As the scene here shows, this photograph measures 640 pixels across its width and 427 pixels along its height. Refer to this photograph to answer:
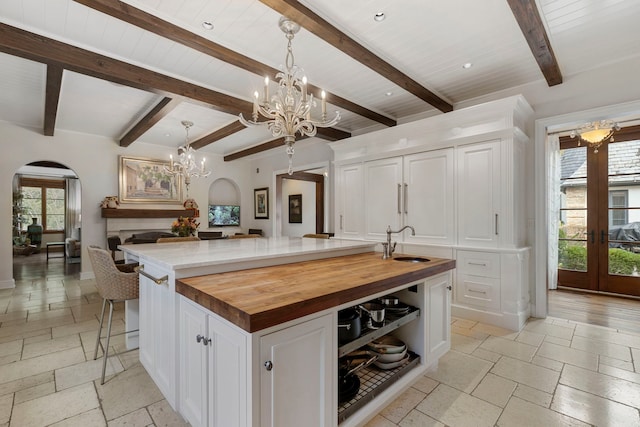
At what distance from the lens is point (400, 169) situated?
4.04m

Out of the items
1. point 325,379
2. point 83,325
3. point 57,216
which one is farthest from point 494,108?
point 57,216

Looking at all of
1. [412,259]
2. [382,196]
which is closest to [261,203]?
[382,196]

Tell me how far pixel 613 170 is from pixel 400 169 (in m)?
3.32

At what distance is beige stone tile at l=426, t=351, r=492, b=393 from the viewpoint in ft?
7.09

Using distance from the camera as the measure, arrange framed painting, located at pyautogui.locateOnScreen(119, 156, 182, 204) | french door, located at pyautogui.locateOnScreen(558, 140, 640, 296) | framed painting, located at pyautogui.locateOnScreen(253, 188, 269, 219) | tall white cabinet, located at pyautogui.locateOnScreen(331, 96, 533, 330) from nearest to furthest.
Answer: tall white cabinet, located at pyautogui.locateOnScreen(331, 96, 533, 330), french door, located at pyautogui.locateOnScreen(558, 140, 640, 296), framed painting, located at pyautogui.locateOnScreen(119, 156, 182, 204), framed painting, located at pyautogui.locateOnScreen(253, 188, 269, 219)

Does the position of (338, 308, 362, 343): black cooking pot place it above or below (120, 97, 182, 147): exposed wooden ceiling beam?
below

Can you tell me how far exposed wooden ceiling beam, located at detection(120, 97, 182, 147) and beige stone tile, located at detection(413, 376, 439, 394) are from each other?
369 centimetres

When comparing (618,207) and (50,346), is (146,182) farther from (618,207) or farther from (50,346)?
(618,207)

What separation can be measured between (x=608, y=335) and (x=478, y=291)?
48.0 inches

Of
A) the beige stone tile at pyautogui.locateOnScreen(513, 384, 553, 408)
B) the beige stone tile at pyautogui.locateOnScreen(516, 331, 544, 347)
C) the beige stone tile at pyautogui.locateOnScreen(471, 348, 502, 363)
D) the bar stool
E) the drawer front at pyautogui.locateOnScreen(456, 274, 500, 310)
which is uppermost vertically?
the bar stool

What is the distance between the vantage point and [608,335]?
9.86 feet

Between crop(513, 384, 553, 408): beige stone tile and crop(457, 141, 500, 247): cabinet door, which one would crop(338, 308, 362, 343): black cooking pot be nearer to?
crop(513, 384, 553, 408): beige stone tile

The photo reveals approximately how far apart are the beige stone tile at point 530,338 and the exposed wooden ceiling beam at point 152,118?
446cm

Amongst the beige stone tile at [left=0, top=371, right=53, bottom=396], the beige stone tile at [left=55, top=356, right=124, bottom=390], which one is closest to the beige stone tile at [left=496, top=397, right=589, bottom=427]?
the beige stone tile at [left=55, top=356, right=124, bottom=390]
